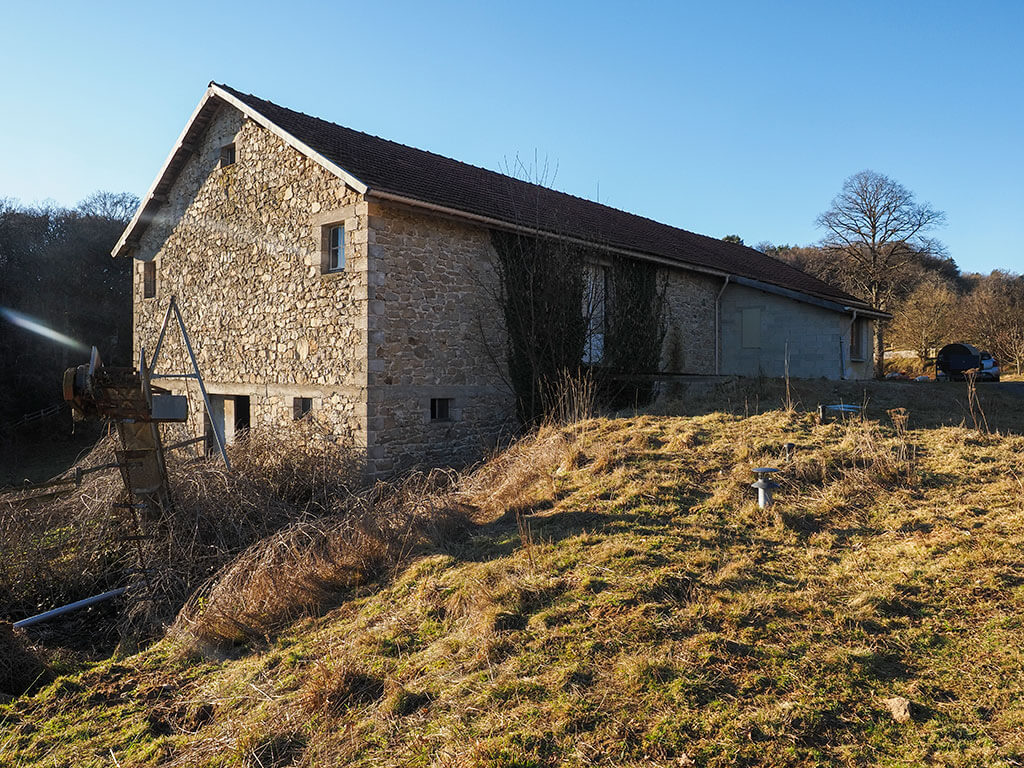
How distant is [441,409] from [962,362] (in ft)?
66.8

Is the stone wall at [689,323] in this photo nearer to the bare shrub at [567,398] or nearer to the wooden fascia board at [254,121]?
the bare shrub at [567,398]

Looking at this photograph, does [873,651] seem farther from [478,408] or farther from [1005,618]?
[478,408]

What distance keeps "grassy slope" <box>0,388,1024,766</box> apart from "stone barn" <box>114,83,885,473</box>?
442 cm

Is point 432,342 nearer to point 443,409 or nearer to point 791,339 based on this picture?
point 443,409

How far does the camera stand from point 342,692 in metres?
4.57

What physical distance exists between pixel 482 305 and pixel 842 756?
949 cm

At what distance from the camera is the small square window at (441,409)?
11.5 metres

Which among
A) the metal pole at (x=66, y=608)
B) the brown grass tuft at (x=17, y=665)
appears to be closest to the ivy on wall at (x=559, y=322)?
the metal pole at (x=66, y=608)

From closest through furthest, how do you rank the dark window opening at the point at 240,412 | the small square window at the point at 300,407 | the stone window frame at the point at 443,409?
the stone window frame at the point at 443,409, the small square window at the point at 300,407, the dark window opening at the point at 240,412

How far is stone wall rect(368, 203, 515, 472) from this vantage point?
10.4 metres

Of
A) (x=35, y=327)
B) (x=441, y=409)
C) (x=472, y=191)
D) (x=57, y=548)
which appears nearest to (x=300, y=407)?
(x=441, y=409)

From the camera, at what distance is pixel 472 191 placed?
12945 millimetres

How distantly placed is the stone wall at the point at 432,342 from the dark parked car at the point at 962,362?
706 inches

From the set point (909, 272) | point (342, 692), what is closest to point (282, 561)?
point (342, 692)
